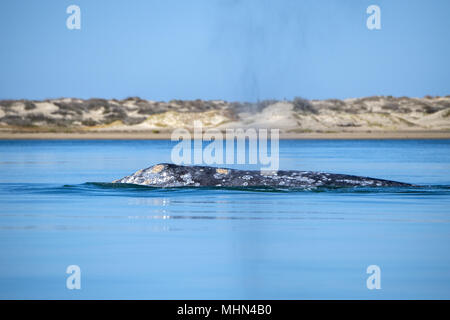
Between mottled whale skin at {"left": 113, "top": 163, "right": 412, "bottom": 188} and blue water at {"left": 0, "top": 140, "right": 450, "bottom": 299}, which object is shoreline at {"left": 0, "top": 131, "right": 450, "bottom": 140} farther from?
blue water at {"left": 0, "top": 140, "right": 450, "bottom": 299}

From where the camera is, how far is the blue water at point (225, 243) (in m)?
9.71

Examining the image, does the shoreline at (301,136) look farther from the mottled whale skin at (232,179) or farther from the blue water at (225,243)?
the blue water at (225,243)

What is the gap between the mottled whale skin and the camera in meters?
22.3

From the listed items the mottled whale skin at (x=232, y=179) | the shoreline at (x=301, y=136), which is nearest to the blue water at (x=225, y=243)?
the mottled whale skin at (x=232, y=179)

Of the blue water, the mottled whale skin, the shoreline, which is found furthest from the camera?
the shoreline

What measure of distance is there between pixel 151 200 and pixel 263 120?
107 metres

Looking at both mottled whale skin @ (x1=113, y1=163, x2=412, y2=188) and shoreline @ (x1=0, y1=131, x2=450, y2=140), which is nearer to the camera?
mottled whale skin @ (x1=113, y1=163, x2=412, y2=188)

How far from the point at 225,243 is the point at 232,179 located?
386 inches

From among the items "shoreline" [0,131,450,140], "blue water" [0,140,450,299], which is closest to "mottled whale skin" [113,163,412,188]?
"blue water" [0,140,450,299]

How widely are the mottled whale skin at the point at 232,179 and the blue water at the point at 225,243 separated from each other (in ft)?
2.17

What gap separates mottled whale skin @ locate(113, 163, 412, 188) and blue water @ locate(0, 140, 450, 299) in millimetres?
663

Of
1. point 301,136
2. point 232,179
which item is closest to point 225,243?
point 232,179

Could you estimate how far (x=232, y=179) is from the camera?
22.7m
